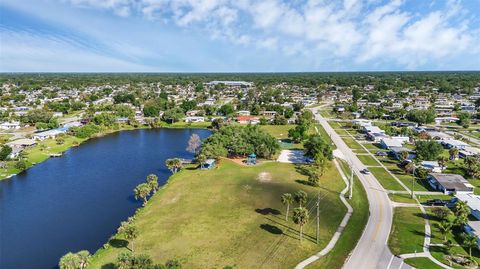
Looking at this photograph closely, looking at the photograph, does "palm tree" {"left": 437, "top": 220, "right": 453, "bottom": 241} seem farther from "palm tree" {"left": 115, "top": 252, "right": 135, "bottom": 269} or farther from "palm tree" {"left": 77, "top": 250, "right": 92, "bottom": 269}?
"palm tree" {"left": 77, "top": 250, "right": 92, "bottom": 269}

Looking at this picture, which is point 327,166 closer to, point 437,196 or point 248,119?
point 437,196

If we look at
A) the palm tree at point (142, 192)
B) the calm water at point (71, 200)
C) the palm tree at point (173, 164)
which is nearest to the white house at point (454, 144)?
the calm water at point (71, 200)

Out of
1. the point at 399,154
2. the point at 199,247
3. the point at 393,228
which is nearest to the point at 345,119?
the point at 399,154

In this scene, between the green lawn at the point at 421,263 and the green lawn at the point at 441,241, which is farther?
the green lawn at the point at 441,241

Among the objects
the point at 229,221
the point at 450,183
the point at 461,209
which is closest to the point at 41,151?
the point at 229,221

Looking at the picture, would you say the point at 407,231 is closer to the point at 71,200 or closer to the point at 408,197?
the point at 408,197

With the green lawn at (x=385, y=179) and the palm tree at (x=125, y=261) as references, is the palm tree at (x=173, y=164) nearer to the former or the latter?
the palm tree at (x=125, y=261)

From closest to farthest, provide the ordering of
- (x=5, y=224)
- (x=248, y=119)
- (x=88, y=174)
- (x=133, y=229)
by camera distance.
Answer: (x=133, y=229)
(x=5, y=224)
(x=88, y=174)
(x=248, y=119)
